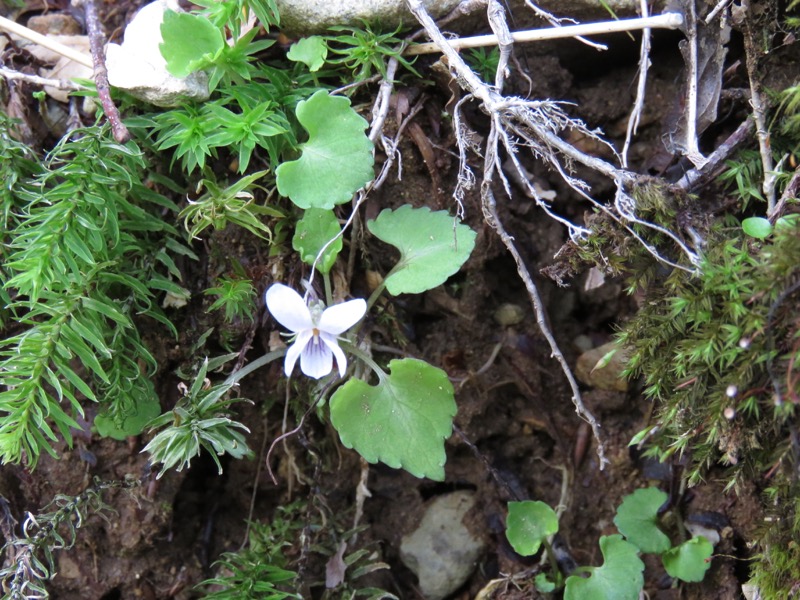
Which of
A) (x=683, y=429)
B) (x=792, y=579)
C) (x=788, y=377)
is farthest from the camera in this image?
(x=683, y=429)

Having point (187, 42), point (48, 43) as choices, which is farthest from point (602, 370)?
point (48, 43)

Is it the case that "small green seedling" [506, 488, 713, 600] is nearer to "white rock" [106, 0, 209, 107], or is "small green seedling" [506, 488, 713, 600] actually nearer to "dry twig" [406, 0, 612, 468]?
"dry twig" [406, 0, 612, 468]

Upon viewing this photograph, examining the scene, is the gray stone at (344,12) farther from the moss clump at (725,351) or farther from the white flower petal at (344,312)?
the moss clump at (725,351)

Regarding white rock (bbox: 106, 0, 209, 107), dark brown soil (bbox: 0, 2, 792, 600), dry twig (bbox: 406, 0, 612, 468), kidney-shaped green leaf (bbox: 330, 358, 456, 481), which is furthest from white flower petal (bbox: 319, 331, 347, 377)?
white rock (bbox: 106, 0, 209, 107)

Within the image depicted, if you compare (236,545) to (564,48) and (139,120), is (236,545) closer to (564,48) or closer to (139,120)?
(139,120)

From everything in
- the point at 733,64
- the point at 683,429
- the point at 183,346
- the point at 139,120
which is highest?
the point at 733,64

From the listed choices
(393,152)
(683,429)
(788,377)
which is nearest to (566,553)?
(683,429)

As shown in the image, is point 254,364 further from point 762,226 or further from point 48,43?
point 762,226

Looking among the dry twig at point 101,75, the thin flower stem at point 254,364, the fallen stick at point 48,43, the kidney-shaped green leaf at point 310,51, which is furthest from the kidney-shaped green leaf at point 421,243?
the fallen stick at point 48,43
